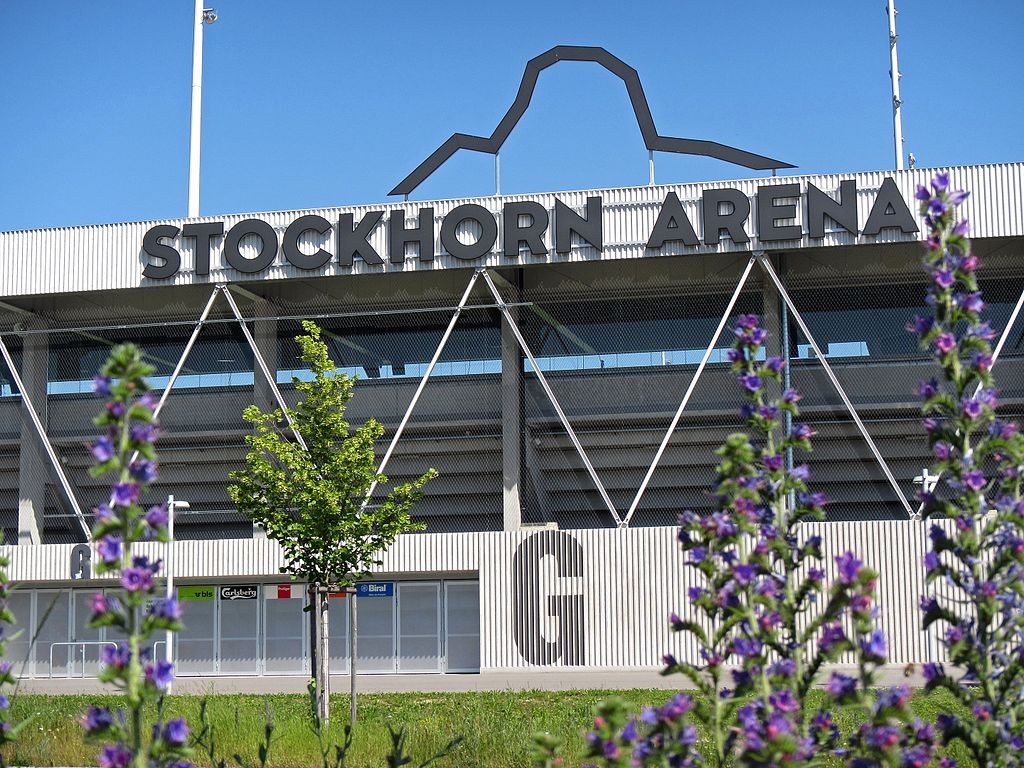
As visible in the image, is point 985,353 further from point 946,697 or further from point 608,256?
point 608,256

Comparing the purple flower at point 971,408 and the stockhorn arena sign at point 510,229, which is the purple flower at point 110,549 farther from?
the stockhorn arena sign at point 510,229

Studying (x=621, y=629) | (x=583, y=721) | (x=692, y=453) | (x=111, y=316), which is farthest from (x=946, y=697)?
(x=111, y=316)

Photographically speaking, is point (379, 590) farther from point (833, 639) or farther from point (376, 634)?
point (833, 639)

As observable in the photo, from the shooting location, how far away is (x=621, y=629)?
1172 inches

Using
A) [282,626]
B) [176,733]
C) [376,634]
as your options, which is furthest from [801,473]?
[282,626]

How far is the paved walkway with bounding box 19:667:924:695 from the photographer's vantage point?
27625mm

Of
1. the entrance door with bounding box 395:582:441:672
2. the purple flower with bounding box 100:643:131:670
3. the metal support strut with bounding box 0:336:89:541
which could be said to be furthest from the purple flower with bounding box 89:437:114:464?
the metal support strut with bounding box 0:336:89:541

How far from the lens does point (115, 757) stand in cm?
570

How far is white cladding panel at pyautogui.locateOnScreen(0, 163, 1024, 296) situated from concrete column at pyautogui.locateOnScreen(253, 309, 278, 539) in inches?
83.1

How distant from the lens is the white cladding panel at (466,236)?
95.0 feet

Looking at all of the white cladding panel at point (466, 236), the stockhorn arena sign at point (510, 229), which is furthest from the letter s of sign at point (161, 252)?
the white cladding panel at point (466, 236)

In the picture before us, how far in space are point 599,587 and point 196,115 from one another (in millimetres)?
15073

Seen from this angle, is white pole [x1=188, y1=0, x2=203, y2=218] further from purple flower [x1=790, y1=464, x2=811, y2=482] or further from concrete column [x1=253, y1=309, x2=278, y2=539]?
purple flower [x1=790, y1=464, x2=811, y2=482]

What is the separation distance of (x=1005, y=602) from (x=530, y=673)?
2332cm
